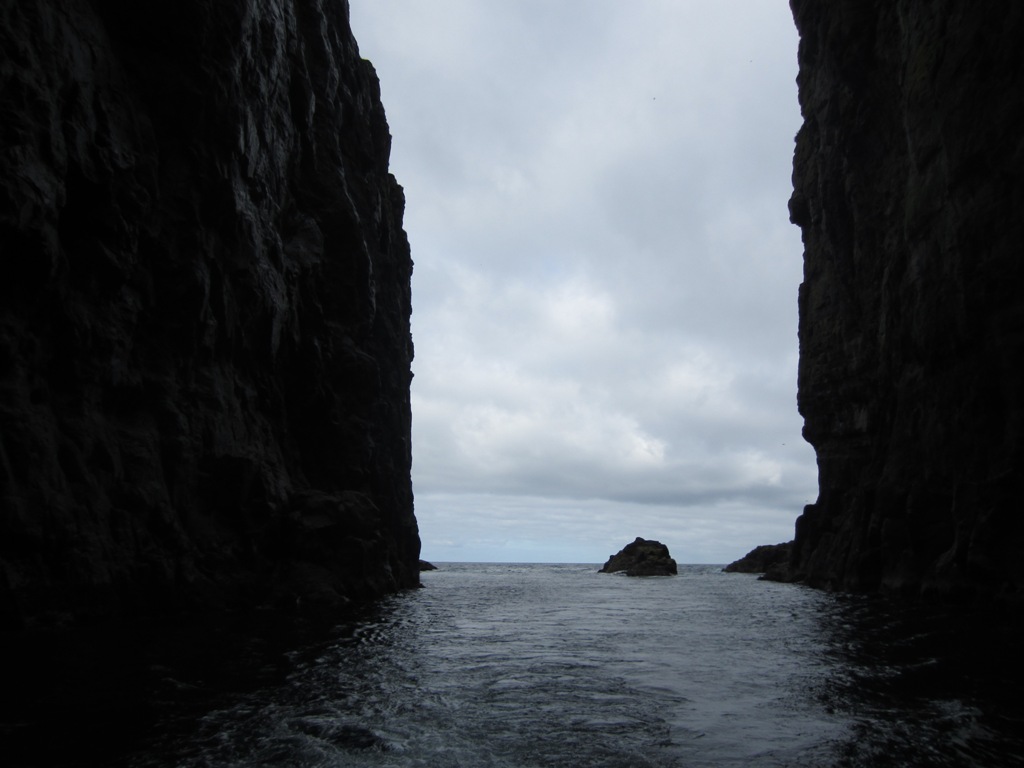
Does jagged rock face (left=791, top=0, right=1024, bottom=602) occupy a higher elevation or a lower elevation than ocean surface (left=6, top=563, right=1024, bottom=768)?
higher

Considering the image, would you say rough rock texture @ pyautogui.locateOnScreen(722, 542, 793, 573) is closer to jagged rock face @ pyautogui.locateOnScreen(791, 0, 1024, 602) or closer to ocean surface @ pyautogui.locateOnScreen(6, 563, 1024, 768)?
jagged rock face @ pyautogui.locateOnScreen(791, 0, 1024, 602)

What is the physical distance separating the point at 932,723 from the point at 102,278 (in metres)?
25.8

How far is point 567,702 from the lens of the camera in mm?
14414

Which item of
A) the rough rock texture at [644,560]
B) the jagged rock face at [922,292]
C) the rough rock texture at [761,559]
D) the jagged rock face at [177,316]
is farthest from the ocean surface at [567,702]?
the rough rock texture at [761,559]

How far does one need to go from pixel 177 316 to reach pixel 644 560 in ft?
291

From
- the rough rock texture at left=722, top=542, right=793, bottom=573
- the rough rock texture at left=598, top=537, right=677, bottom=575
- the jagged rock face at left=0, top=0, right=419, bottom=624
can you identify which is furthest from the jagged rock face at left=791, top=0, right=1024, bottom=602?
the rough rock texture at left=722, top=542, right=793, bottom=573

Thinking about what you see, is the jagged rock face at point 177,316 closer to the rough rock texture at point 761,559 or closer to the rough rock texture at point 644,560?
the rough rock texture at point 644,560

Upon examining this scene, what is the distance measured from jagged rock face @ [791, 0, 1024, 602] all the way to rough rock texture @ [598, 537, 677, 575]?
43.2 m

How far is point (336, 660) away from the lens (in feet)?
61.8

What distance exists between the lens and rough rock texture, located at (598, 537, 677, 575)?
103188mm

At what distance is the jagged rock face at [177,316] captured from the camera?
20.4 metres

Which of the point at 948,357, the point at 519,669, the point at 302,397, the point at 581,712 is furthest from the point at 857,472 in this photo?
the point at 581,712

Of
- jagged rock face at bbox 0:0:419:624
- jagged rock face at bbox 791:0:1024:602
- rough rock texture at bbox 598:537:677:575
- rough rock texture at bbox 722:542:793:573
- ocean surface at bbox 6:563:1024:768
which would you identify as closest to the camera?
ocean surface at bbox 6:563:1024:768

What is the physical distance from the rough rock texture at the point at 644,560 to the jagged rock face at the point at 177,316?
66589 millimetres
